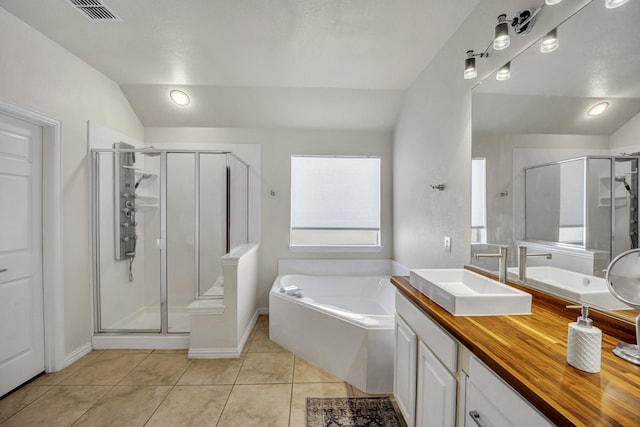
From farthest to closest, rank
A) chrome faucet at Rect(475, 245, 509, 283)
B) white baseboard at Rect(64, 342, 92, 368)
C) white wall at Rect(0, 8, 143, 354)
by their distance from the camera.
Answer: white baseboard at Rect(64, 342, 92, 368)
white wall at Rect(0, 8, 143, 354)
chrome faucet at Rect(475, 245, 509, 283)

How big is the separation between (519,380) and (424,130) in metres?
2.23

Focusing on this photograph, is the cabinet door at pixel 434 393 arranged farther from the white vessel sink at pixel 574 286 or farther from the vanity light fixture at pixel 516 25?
the vanity light fixture at pixel 516 25

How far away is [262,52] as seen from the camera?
2355mm

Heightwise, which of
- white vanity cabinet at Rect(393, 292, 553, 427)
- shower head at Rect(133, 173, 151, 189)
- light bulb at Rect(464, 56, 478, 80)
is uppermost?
light bulb at Rect(464, 56, 478, 80)

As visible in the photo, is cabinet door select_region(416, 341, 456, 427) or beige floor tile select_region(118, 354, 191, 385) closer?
cabinet door select_region(416, 341, 456, 427)

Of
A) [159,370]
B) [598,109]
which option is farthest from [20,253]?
[598,109]

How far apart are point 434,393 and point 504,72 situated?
1.69 metres

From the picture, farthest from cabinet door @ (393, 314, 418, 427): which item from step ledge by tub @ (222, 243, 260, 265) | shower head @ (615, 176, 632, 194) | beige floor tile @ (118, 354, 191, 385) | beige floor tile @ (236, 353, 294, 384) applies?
beige floor tile @ (118, 354, 191, 385)

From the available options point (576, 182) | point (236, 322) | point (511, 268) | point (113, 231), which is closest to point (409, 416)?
point (511, 268)

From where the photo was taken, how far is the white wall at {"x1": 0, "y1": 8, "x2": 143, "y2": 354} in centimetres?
193

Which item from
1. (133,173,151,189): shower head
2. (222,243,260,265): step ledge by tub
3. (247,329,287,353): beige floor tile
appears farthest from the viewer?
(133,173,151,189): shower head

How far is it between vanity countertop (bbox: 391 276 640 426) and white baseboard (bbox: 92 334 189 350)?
8.07ft

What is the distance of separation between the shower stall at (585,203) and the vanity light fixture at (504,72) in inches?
22.1

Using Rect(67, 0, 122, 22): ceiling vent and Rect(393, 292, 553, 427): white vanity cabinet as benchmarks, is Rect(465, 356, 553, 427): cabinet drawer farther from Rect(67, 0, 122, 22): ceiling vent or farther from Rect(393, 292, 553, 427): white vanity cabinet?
Rect(67, 0, 122, 22): ceiling vent
